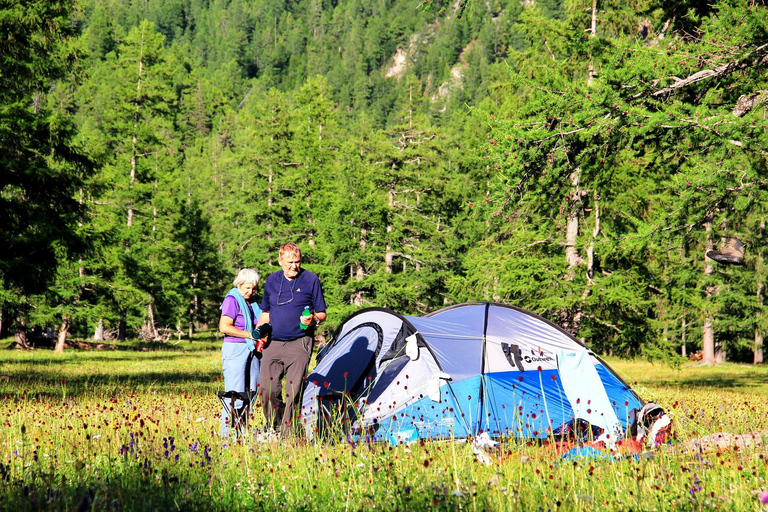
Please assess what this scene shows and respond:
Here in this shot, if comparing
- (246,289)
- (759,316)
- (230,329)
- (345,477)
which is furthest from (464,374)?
(759,316)

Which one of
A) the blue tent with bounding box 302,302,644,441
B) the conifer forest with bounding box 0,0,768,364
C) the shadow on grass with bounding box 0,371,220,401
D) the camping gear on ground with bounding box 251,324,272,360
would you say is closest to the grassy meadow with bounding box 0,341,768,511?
the camping gear on ground with bounding box 251,324,272,360

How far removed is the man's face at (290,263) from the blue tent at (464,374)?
5.08 feet

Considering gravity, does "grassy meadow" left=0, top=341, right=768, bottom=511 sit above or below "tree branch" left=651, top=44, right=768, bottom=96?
below

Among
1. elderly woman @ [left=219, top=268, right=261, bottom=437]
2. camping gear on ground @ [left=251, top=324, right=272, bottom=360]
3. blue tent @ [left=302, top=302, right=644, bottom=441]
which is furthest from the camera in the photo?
blue tent @ [left=302, top=302, right=644, bottom=441]

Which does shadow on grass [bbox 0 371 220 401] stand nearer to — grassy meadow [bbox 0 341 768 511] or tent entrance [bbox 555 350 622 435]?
grassy meadow [bbox 0 341 768 511]

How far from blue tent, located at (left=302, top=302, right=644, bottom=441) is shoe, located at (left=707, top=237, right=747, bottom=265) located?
2.29 meters

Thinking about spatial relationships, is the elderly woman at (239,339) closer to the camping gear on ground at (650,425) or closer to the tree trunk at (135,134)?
the camping gear on ground at (650,425)

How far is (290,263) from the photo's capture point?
6.47 m

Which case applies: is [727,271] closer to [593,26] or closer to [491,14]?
[593,26]

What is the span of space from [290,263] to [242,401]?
1.55 metres

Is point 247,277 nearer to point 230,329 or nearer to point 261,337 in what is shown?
point 230,329

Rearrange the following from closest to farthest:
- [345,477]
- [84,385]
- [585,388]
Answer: [345,477]
[585,388]
[84,385]

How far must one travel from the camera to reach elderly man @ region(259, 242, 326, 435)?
252 inches

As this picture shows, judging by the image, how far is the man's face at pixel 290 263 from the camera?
645cm
